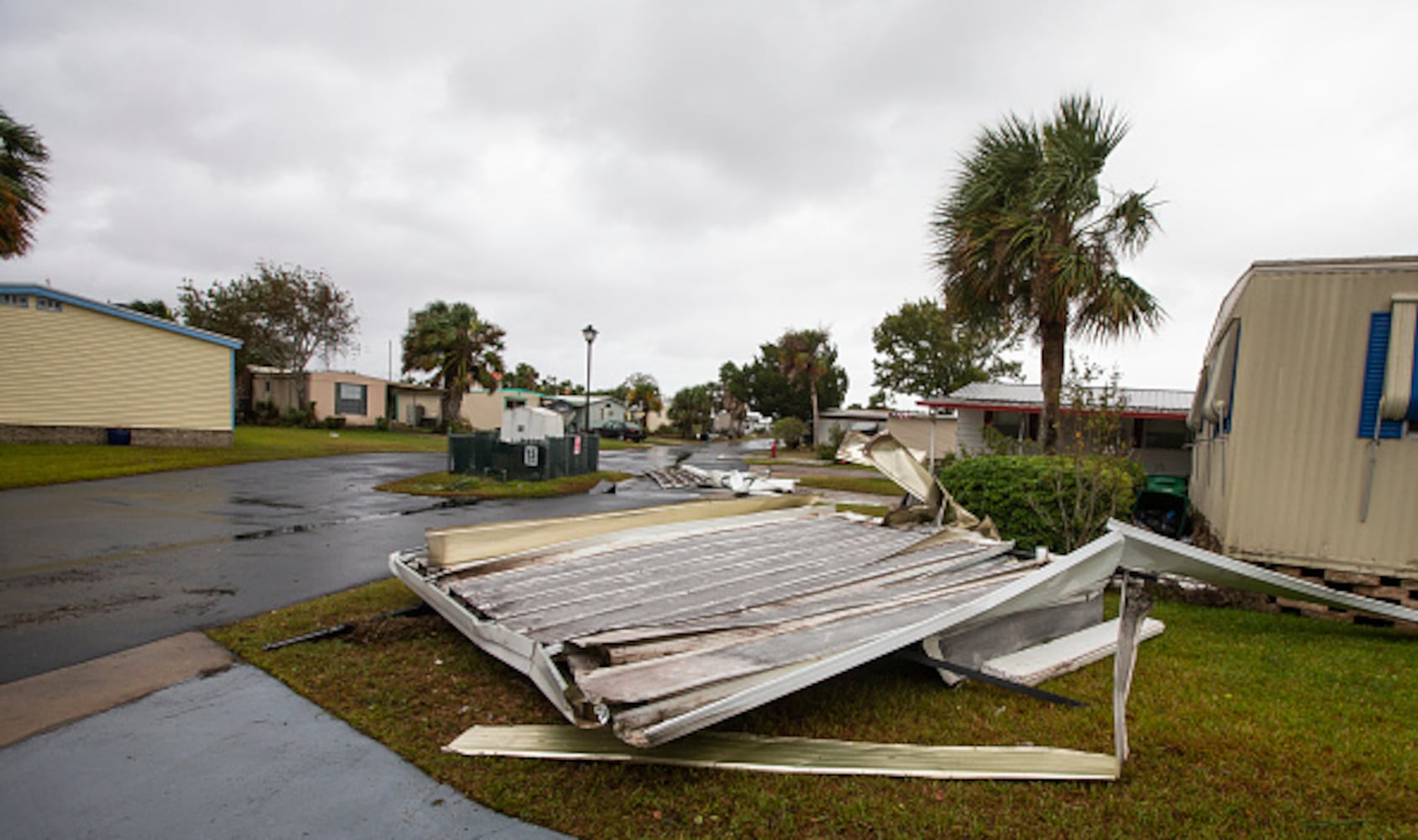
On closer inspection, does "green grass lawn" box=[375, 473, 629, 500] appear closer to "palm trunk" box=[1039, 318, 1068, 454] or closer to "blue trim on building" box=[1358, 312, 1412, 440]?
"palm trunk" box=[1039, 318, 1068, 454]

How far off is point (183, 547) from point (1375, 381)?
11.3 m

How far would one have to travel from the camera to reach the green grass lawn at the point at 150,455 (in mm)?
12625

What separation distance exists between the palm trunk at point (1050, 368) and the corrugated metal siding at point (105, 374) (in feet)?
70.8

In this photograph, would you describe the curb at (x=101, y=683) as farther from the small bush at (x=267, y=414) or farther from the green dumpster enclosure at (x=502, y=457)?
the small bush at (x=267, y=414)

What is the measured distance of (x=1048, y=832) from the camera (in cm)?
239

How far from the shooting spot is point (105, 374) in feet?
58.1

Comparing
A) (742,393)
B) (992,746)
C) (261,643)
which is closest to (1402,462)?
(992,746)

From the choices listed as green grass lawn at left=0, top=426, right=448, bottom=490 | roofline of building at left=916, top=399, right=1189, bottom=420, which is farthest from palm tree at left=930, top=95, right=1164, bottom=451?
green grass lawn at left=0, top=426, right=448, bottom=490

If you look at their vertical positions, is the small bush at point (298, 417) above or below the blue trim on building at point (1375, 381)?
below

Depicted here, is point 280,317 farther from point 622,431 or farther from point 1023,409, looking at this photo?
point 1023,409

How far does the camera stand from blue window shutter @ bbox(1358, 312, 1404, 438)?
545 cm

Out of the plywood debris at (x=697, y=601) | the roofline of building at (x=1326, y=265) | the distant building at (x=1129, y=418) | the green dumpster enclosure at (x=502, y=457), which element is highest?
the roofline of building at (x=1326, y=265)

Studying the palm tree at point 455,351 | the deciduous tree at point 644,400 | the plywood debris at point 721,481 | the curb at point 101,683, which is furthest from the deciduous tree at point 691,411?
the curb at point 101,683

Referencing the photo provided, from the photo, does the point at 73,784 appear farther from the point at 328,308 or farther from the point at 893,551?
the point at 328,308
